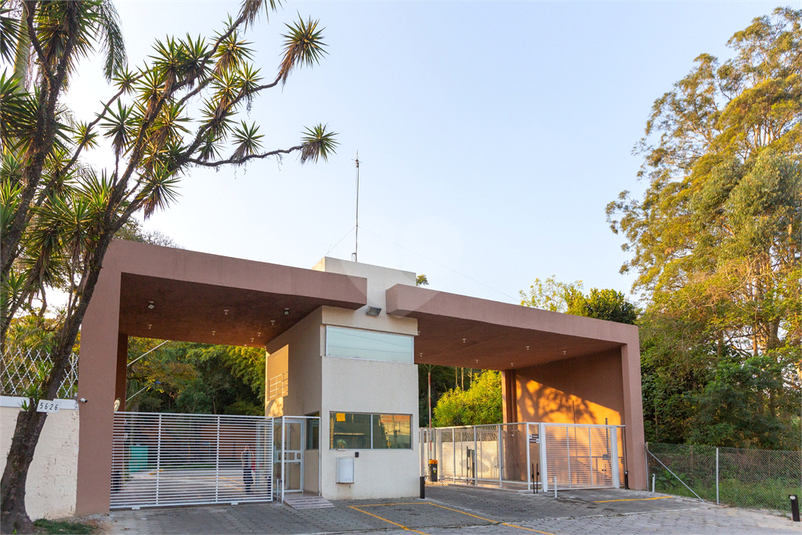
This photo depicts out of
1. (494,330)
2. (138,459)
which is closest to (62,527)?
(138,459)

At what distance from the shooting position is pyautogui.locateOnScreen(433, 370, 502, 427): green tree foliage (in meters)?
39.2

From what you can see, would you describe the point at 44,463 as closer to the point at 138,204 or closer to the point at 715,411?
the point at 138,204

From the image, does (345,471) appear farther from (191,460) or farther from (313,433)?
(191,460)

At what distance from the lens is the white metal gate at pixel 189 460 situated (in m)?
13.9

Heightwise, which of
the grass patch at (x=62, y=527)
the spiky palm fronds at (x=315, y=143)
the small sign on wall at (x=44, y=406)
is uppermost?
the spiky palm fronds at (x=315, y=143)

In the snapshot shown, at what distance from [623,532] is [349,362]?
789 cm

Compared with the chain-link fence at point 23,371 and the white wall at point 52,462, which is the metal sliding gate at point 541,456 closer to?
the white wall at point 52,462

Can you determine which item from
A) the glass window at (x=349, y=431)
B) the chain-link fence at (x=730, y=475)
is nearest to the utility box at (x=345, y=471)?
the glass window at (x=349, y=431)

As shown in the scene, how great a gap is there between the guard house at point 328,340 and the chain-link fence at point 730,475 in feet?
2.94

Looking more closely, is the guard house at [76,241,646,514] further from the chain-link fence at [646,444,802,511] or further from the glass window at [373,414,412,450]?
the chain-link fence at [646,444,802,511]

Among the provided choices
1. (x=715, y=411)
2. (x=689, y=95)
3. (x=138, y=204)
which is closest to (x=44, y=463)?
(x=138, y=204)

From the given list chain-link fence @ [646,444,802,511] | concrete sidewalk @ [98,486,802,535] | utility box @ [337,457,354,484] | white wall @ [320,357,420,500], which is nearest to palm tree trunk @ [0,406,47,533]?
concrete sidewalk @ [98,486,802,535]

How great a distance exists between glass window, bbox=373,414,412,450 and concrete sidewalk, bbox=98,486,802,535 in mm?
1523

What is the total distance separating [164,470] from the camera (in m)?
14.3
